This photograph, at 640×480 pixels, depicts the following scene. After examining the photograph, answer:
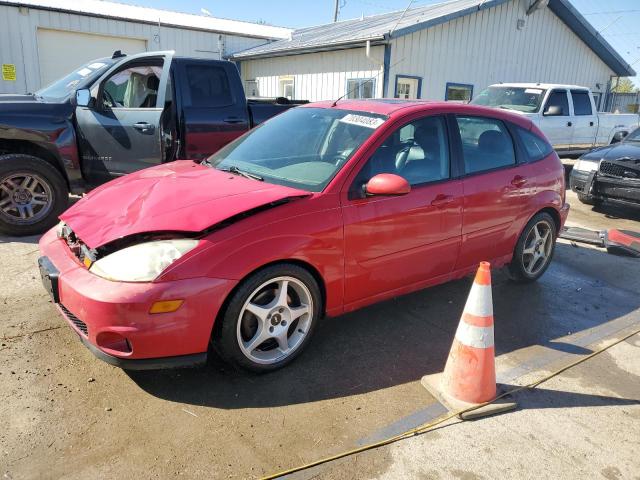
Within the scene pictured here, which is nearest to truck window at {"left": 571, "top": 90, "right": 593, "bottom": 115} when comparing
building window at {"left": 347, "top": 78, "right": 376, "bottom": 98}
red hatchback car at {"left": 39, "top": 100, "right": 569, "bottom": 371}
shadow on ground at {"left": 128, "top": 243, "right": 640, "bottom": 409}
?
building window at {"left": 347, "top": 78, "right": 376, "bottom": 98}

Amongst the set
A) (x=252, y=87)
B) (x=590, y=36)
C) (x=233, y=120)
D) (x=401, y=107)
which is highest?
(x=590, y=36)

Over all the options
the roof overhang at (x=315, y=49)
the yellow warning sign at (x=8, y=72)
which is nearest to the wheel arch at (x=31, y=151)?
the roof overhang at (x=315, y=49)

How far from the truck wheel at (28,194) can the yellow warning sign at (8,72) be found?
1069 cm

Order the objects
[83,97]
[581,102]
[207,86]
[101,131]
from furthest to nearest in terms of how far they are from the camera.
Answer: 1. [581,102]
2. [207,86]
3. [101,131]
4. [83,97]

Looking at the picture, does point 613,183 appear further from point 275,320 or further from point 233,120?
point 275,320

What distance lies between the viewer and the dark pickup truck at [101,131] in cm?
546

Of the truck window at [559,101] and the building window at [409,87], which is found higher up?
the building window at [409,87]

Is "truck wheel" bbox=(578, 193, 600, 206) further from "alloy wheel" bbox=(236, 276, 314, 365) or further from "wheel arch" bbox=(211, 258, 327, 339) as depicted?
"alloy wheel" bbox=(236, 276, 314, 365)

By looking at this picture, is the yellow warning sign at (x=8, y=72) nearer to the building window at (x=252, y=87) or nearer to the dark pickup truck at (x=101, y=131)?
the building window at (x=252, y=87)

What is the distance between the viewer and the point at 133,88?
6.23 meters

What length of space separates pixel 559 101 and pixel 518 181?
8324mm

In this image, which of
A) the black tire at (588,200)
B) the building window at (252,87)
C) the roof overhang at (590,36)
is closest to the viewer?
the black tire at (588,200)

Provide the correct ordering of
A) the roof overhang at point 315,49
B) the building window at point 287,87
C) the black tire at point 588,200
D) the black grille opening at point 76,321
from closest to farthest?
the black grille opening at point 76,321
the black tire at point 588,200
the roof overhang at point 315,49
the building window at point 287,87

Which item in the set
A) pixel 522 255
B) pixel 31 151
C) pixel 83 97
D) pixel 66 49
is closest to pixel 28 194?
pixel 31 151
